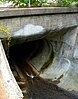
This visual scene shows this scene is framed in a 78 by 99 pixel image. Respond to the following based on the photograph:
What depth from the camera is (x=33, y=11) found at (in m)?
6.00

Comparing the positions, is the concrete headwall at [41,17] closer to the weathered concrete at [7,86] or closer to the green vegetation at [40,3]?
the green vegetation at [40,3]

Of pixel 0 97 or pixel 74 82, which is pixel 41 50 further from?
pixel 0 97

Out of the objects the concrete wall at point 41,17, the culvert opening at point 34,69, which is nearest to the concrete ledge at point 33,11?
the concrete wall at point 41,17

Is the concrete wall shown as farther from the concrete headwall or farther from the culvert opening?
the culvert opening

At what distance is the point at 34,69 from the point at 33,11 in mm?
2286

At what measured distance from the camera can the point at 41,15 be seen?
6332 mm

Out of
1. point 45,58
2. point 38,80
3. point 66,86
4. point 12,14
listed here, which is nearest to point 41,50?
point 45,58

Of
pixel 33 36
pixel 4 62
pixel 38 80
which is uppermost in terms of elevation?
pixel 4 62

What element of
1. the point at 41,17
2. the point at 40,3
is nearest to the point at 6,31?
the point at 41,17

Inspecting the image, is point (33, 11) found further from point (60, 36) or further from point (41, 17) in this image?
point (60, 36)

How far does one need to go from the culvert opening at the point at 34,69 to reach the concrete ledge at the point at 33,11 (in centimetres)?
143

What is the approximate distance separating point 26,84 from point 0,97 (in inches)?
159

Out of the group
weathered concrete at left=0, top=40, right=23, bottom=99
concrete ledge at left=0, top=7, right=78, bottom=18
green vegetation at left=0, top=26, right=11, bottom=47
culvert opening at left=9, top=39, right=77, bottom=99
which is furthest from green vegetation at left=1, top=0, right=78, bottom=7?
weathered concrete at left=0, top=40, right=23, bottom=99

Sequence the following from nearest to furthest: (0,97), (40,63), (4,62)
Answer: (0,97), (4,62), (40,63)
